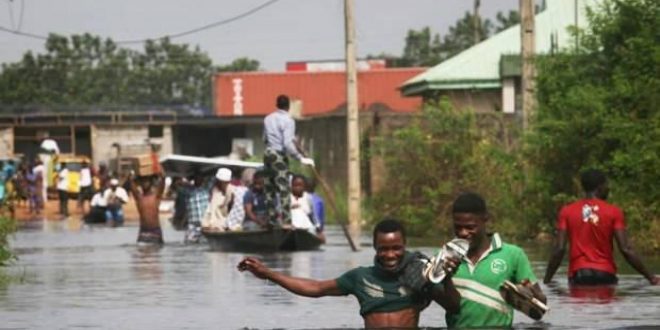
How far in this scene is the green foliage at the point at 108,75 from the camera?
390 feet

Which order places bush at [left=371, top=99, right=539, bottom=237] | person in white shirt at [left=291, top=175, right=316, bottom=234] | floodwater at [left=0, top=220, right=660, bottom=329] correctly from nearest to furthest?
1. floodwater at [left=0, top=220, right=660, bottom=329]
2. person in white shirt at [left=291, top=175, right=316, bottom=234]
3. bush at [left=371, top=99, right=539, bottom=237]

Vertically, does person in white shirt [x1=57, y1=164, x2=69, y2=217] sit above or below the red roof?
below

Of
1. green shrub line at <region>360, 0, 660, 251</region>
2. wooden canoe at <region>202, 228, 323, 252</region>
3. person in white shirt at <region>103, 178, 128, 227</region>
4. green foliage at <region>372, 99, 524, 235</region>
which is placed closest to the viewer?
green shrub line at <region>360, 0, 660, 251</region>

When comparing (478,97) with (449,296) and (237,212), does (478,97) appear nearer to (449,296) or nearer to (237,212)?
(237,212)

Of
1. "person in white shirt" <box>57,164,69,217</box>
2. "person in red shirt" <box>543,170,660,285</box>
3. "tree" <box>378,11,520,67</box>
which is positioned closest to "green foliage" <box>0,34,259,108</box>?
"tree" <box>378,11,520,67</box>

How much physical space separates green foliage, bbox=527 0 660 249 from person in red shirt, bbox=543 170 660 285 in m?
10.3

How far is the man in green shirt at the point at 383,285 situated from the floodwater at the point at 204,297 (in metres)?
4.69

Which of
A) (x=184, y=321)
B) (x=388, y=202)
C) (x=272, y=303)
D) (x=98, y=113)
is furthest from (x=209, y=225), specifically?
(x=98, y=113)

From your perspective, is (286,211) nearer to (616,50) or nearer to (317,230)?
(317,230)

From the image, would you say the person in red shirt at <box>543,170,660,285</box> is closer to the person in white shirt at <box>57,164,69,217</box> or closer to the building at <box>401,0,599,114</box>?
the building at <box>401,0,599,114</box>

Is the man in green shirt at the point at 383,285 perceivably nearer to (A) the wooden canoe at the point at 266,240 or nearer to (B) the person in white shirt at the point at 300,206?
(A) the wooden canoe at the point at 266,240

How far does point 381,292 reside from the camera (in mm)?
11289

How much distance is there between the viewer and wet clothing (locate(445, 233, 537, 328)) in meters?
10.6

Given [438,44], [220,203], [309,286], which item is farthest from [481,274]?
[438,44]
